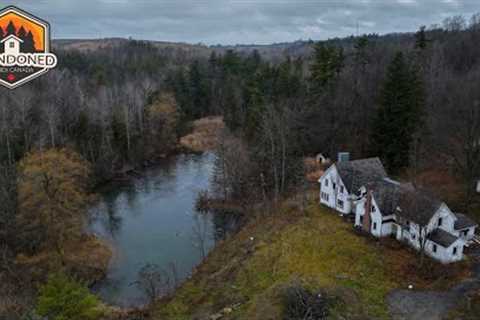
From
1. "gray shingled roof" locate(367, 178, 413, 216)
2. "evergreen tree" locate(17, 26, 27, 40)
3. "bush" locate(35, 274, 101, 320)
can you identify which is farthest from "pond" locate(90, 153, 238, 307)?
"evergreen tree" locate(17, 26, 27, 40)

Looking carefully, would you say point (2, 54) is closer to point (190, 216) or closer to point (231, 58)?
point (190, 216)

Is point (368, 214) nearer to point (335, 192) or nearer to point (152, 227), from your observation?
point (335, 192)

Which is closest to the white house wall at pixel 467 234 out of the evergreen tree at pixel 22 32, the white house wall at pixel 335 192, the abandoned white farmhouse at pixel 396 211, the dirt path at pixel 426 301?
the abandoned white farmhouse at pixel 396 211

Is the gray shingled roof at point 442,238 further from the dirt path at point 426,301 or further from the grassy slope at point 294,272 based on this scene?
the dirt path at point 426,301

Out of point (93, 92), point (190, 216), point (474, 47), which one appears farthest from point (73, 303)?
point (474, 47)

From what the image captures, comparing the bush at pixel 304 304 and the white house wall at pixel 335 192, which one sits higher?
the white house wall at pixel 335 192

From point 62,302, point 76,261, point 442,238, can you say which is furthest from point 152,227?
point 442,238
